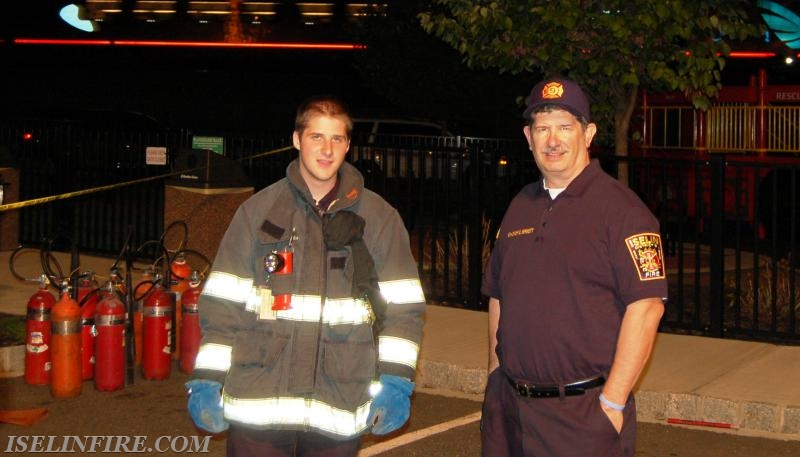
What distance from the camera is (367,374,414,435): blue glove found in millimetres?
3773

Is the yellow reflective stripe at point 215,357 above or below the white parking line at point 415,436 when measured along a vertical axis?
above

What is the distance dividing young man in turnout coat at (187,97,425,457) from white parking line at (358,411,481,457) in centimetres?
269

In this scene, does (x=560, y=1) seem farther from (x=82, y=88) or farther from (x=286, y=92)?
(x=82, y=88)

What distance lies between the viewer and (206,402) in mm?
3766

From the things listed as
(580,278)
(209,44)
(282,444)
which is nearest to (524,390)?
(580,278)

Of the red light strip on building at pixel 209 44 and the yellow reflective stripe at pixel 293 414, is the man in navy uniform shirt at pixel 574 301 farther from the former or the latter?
the red light strip on building at pixel 209 44

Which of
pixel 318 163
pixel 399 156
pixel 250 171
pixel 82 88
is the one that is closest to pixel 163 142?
pixel 250 171

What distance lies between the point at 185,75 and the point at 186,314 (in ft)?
102

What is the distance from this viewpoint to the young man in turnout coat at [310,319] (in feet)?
12.1

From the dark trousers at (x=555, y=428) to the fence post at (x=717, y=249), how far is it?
234 inches

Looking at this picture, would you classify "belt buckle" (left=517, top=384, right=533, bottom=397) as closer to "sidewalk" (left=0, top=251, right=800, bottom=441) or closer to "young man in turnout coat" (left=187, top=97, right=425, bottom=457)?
"young man in turnout coat" (left=187, top=97, right=425, bottom=457)

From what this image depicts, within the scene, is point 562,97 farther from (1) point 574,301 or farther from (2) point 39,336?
(2) point 39,336

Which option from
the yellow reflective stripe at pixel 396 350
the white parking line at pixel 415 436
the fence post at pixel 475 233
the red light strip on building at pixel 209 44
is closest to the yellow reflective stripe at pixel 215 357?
the yellow reflective stripe at pixel 396 350

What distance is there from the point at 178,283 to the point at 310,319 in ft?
16.7
